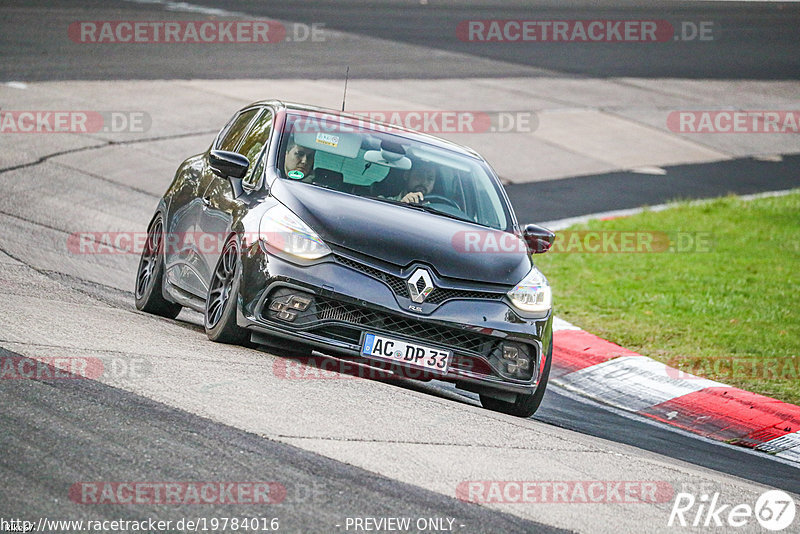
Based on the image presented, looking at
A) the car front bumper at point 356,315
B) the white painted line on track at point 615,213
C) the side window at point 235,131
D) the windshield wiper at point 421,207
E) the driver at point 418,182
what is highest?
the side window at point 235,131

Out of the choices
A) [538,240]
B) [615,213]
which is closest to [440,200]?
[538,240]

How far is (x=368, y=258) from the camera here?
742 centimetres

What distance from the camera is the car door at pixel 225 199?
8219 mm

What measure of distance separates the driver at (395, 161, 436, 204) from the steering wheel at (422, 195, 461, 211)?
0.10ft

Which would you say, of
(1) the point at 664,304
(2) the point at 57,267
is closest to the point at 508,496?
(2) the point at 57,267

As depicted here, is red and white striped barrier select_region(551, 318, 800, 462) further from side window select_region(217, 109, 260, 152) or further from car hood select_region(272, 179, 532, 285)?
side window select_region(217, 109, 260, 152)

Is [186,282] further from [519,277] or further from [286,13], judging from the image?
[286,13]

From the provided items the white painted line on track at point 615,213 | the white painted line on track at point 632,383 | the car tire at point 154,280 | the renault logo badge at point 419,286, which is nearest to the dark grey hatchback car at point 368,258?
the renault logo badge at point 419,286

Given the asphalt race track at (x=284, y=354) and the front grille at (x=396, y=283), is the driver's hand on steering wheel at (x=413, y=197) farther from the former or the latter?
the asphalt race track at (x=284, y=354)

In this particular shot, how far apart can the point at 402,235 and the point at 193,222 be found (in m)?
2.01

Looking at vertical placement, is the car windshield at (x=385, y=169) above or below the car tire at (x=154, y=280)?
above

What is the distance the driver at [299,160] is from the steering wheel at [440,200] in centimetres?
84

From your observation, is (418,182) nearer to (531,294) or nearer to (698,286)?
(531,294)

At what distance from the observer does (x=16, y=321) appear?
7.45 meters
